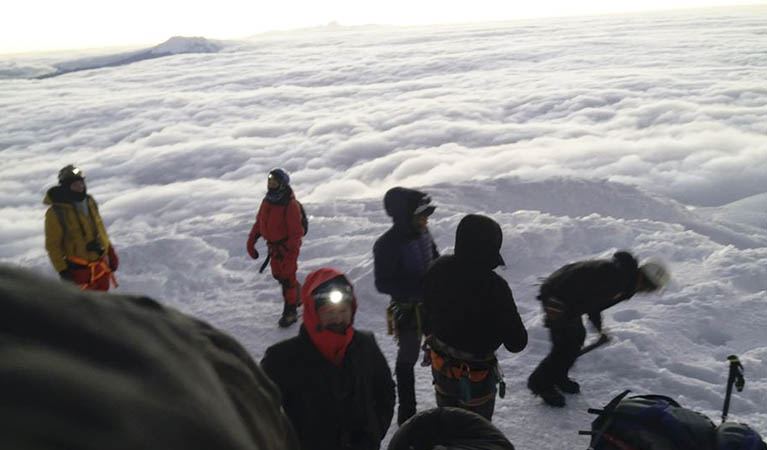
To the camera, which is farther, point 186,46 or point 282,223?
point 186,46

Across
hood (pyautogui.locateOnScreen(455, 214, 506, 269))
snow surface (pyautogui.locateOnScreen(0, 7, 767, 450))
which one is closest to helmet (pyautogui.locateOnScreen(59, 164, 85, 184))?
snow surface (pyautogui.locateOnScreen(0, 7, 767, 450))

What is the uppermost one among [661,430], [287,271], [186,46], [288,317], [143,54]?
[186,46]

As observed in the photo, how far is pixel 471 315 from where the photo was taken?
124 inches

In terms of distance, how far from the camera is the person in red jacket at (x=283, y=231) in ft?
17.7

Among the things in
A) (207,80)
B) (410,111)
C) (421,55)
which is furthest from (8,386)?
(421,55)

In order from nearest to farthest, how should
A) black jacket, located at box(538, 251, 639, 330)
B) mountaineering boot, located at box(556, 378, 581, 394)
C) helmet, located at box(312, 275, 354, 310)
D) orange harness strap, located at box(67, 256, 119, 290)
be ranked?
helmet, located at box(312, 275, 354, 310) < black jacket, located at box(538, 251, 639, 330) < mountaineering boot, located at box(556, 378, 581, 394) < orange harness strap, located at box(67, 256, 119, 290)

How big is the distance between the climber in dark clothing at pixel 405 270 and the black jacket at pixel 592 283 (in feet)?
3.18

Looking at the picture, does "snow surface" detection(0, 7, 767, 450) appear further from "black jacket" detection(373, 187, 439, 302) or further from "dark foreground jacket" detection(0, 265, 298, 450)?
"dark foreground jacket" detection(0, 265, 298, 450)

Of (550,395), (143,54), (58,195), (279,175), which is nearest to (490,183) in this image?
(279,175)

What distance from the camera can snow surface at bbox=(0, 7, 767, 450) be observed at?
512 centimetres

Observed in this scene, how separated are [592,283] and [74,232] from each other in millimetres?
4648

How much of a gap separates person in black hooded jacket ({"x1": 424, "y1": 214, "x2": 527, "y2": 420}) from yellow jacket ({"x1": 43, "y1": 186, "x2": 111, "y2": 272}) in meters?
3.56

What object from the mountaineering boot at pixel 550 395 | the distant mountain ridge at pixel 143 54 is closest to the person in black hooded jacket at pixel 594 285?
the mountaineering boot at pixel 550 395

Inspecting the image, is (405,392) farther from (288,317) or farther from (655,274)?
(288,317)
